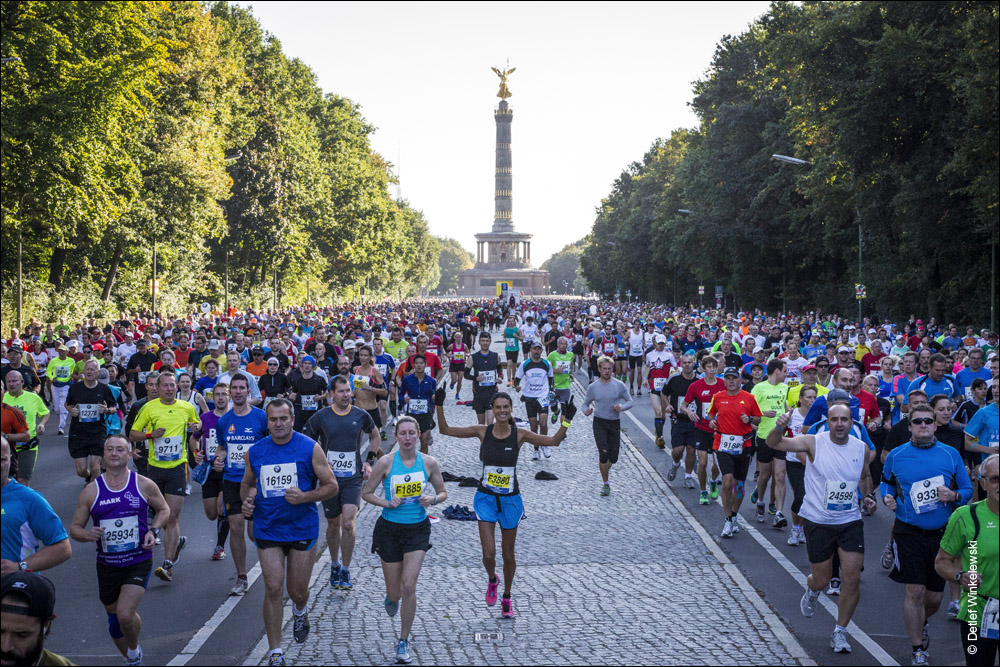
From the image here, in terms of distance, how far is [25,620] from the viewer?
4004 mm

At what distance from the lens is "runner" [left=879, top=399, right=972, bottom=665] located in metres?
6.92

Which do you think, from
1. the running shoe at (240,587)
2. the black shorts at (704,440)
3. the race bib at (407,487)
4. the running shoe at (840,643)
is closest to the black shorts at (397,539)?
the race bib at (407,487)

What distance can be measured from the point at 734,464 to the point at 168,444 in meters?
5.59

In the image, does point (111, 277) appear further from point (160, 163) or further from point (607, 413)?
point (607, 413)

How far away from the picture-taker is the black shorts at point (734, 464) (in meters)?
10.8

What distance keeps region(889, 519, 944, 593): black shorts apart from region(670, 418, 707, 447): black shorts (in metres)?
6.12

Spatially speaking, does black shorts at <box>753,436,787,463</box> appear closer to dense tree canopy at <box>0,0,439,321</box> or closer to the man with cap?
the man with cap

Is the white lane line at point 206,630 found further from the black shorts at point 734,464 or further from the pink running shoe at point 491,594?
the black shorts at point 734,464

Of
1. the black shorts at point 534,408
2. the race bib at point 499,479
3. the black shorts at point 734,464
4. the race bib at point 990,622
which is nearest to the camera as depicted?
the race bib at point 990,622

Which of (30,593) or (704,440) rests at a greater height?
(30,593)

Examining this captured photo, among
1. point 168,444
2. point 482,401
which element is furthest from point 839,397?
point 482,401

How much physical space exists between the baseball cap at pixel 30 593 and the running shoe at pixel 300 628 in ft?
10.3

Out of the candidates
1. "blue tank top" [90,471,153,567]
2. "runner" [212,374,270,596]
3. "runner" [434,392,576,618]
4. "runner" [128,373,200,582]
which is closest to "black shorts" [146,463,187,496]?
"runner" [128,373,200,582]

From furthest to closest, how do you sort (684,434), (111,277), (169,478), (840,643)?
(111,277) → (684,434) → (169,478) → (840,643)
